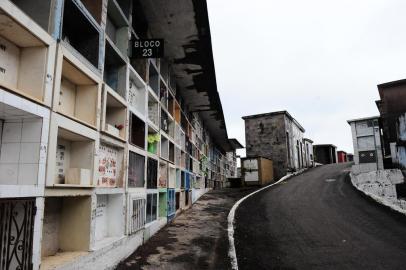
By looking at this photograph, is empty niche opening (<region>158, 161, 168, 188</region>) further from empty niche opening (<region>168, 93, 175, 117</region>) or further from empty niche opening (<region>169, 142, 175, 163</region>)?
empty niche opening (<region>168, 93, 175, 117</region>)

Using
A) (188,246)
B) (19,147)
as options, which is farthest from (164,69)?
(19,147)

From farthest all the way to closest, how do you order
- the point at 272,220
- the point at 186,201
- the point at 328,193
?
the point at 328,193
the point at 186,201
the point at 272,220

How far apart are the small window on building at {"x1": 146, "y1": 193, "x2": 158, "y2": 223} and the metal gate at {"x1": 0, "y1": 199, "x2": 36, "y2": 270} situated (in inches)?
182

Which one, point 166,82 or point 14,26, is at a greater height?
point 166,82

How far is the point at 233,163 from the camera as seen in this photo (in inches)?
1528

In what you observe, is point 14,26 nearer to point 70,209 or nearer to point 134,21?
point 70,209

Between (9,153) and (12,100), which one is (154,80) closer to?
(9,153)

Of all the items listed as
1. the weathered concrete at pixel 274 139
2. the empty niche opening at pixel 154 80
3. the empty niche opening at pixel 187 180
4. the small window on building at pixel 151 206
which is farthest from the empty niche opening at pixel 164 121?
the weathered concrete at pixel 274 139

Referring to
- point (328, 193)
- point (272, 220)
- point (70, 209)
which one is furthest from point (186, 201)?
point (70, 209)

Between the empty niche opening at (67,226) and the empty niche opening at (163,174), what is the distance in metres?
4.46

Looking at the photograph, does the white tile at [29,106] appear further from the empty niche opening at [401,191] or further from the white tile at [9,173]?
the empty niche opening at [401,191]

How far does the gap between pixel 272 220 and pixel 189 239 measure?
351cm

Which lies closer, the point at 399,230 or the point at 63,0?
the point at 63,0

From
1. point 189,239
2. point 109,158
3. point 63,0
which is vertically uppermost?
point 63,0
